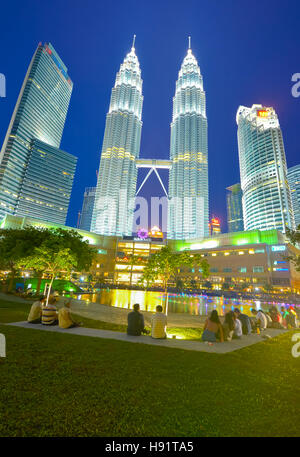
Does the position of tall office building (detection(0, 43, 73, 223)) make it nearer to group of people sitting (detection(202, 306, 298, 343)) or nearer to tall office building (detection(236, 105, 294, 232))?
tall office building (detection(236, 105, 294, 232))

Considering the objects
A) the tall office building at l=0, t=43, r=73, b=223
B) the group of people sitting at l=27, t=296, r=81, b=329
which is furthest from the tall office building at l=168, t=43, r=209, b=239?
the group of people sitting at l=27, t=296, r=81, b=329

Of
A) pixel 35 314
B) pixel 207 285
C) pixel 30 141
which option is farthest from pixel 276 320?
pixel 30 141

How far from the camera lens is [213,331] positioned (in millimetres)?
8773

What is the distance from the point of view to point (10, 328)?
909 cm

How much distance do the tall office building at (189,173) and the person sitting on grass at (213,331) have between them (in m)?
145

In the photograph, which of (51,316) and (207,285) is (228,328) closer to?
(51,316)

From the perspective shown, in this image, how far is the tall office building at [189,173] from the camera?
155 meters

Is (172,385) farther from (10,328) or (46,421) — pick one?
(10,328)

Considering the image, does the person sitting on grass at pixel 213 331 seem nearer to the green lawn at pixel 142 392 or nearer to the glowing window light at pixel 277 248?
the green lawn at pixel 142 392

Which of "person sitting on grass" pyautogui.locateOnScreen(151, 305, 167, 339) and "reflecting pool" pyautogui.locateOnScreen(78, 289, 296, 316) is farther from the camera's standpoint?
"reflecting pool" pyautogui.locateOnScreen(78, 289, 296, 316)

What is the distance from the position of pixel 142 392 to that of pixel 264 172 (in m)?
169

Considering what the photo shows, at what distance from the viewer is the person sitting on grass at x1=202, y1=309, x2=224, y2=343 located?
8.70m

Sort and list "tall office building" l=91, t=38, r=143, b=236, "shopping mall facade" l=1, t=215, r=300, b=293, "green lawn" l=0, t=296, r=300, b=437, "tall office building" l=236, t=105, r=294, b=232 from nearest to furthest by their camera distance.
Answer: "green lawn" l=0, t=296, r=300, b=437, "shopping mall facade" l=1, t=215, r=300, b=293, "tall office building" l=236, t=105, r=294, b=232, "tall office building" l=91, t=38, r=143, b=236
